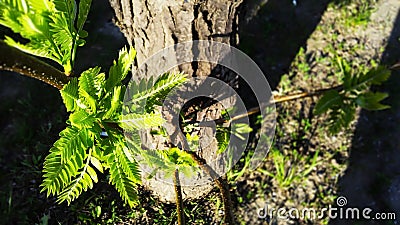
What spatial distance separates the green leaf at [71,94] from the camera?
99 centimetres

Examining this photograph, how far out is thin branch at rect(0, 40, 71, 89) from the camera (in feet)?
2.68

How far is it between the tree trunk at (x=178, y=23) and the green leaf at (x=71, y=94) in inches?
19.5

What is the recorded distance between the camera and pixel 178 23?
1.45m

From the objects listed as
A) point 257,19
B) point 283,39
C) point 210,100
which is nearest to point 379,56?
point 283,39

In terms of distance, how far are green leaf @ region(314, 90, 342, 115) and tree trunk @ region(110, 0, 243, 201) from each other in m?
0.40

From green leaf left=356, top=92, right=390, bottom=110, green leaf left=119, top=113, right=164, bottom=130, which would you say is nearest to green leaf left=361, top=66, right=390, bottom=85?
green leaf left=356, top=92, right=390, bottom=110

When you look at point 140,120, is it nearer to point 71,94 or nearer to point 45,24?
point 71,94

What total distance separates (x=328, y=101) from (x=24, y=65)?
1183 millimetres

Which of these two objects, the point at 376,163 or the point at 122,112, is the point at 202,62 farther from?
the point at 376,163

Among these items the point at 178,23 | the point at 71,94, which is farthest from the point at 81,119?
the point at 178,23

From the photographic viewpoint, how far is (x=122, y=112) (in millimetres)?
1089

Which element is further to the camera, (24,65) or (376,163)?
(376,163)

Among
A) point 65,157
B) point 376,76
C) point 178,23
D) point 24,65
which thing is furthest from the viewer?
point 376,76

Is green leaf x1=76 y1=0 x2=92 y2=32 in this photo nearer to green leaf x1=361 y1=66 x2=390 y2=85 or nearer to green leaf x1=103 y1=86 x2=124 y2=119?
green leaf x1=103 y1=86 x2=124 y2=119
